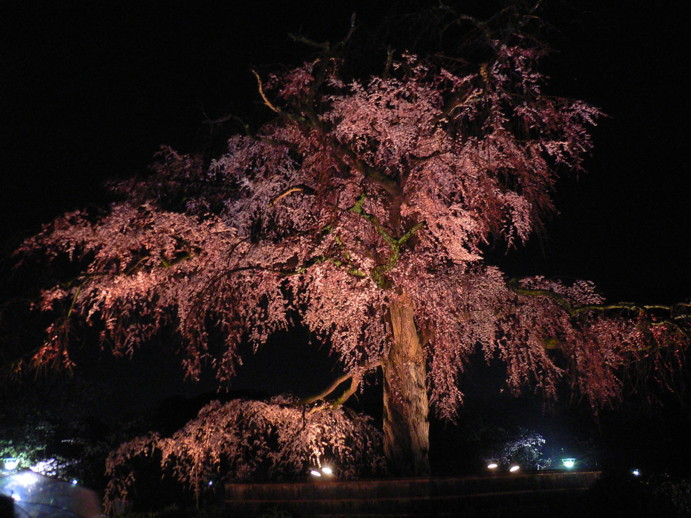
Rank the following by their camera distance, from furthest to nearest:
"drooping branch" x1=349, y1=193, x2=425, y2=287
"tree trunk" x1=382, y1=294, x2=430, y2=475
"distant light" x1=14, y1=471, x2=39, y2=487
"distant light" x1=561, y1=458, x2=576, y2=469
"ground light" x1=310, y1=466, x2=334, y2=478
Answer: "distant light" x1=561, y1=458, x2=576, y2=469
"ground light" x1=310, y1=466, x2=334, y2=478
"tree trunk" x1=382, y1=294, x2=430, y2=475
"distant light" x1=14, y1=471, x2=39, y2=487
"drooping branch" x1=349, y1=193, x2=425, y2=287

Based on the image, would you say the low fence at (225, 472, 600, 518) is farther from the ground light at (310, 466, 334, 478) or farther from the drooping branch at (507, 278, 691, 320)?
the drooping branch at (507, 278, 691, 320)

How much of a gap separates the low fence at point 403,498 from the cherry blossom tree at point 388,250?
4.75 feet

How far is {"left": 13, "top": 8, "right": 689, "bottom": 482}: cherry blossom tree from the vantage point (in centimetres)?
920

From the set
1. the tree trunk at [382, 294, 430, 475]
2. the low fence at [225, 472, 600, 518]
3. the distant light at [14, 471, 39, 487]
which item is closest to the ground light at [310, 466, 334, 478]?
the tree trunk at [382, 294, 430, 475]

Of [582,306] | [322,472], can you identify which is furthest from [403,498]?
[582,306]

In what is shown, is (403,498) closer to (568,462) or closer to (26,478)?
(26,478)

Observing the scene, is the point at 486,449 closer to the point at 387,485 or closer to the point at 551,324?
the point at 551,324

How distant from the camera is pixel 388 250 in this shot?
9.19m

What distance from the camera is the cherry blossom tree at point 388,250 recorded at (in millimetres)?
9203

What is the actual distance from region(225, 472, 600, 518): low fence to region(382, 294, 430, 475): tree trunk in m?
1.52

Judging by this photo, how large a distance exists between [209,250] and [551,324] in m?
5.47

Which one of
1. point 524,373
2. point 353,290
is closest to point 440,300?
point 353,290

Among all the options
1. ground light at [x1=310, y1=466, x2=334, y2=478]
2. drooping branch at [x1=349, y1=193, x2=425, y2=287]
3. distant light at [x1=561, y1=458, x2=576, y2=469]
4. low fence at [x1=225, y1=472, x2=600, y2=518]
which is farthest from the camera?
distant light at [x1=561, y1=458, x2=576, y2=469]

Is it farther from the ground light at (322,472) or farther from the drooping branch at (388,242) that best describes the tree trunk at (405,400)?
the drooping branch at (388,242)
